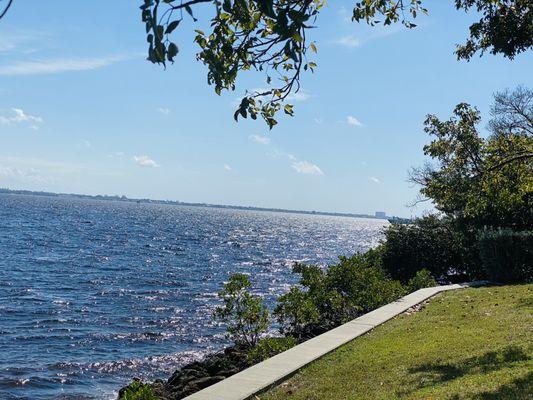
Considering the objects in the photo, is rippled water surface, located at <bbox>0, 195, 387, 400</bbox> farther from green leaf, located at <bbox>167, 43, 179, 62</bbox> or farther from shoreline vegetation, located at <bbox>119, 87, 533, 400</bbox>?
green leaf, located at <bbox>167, 43, 179, 62</bbox>

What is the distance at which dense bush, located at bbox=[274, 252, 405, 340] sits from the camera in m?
14.5

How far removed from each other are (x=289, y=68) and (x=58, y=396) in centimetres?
1083

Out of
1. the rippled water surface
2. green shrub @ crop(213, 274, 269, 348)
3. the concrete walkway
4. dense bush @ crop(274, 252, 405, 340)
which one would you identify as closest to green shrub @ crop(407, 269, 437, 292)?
dense bush @ crop(274, 252, 405, 340)

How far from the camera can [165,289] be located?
102 feet

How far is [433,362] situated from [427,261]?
16.5 meters

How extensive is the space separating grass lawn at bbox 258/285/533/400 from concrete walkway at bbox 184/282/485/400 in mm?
171

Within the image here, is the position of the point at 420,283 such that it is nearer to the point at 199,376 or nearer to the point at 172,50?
the point at 199,376

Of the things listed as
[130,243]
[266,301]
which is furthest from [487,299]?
[130,243]

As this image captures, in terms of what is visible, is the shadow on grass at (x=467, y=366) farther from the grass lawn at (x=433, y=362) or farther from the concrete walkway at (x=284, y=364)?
the concrete walkway at (x=284, y=364)

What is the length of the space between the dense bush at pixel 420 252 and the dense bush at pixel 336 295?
6983mm

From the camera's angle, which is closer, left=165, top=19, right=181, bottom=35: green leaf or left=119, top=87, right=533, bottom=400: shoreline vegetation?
left=165, top=19, right=181, bottom=35: green leaf

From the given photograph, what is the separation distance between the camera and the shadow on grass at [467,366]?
7.56 metres

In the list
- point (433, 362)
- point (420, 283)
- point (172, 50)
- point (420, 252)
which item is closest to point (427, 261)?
point (420, 252)

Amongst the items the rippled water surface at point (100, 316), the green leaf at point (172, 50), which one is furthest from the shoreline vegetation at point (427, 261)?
the green leaf at point (172, 50)
